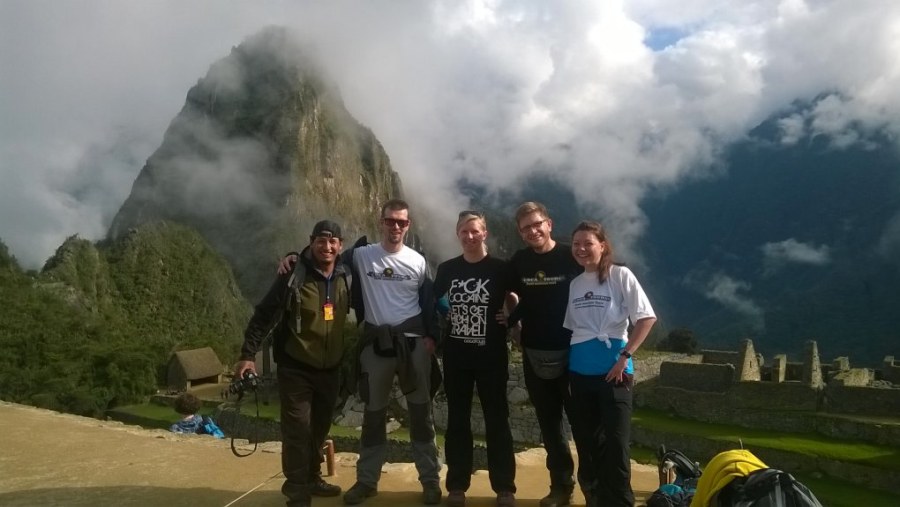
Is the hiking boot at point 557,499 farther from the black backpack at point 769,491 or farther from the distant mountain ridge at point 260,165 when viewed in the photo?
the distant mountain ridge at point 260,165

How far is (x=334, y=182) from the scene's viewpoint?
8325cm

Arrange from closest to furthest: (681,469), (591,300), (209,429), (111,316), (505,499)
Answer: (591,300), (681,469), (505,499), (209,429), (111,316)

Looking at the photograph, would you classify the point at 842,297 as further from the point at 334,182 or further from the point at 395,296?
the point at 334,182

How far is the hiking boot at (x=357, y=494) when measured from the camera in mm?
4707

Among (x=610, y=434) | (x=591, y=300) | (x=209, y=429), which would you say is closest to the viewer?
(x=610, y=434)

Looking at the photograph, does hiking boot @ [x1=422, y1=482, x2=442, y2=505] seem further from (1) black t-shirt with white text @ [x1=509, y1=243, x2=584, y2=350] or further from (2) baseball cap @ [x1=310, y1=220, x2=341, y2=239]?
(2) baseball cap @ [x1=310, y1=220, x2=341, y2=239]

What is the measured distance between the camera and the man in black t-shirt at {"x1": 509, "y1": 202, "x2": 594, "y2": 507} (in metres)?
4.56

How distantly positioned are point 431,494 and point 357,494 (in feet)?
1.77

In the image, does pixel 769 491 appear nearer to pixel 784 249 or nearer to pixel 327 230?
pixel 327 230

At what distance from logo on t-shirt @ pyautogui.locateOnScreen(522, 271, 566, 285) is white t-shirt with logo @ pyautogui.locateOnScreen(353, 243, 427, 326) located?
815 millimetres

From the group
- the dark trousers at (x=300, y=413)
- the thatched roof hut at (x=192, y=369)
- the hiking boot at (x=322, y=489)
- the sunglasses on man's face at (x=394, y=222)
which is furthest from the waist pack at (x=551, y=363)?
the thatched roof hut at (x=192, y=369)

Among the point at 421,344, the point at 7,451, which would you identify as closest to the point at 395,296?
the point at 421,344

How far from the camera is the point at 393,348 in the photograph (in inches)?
185

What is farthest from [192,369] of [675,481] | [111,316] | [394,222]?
[675,481]
